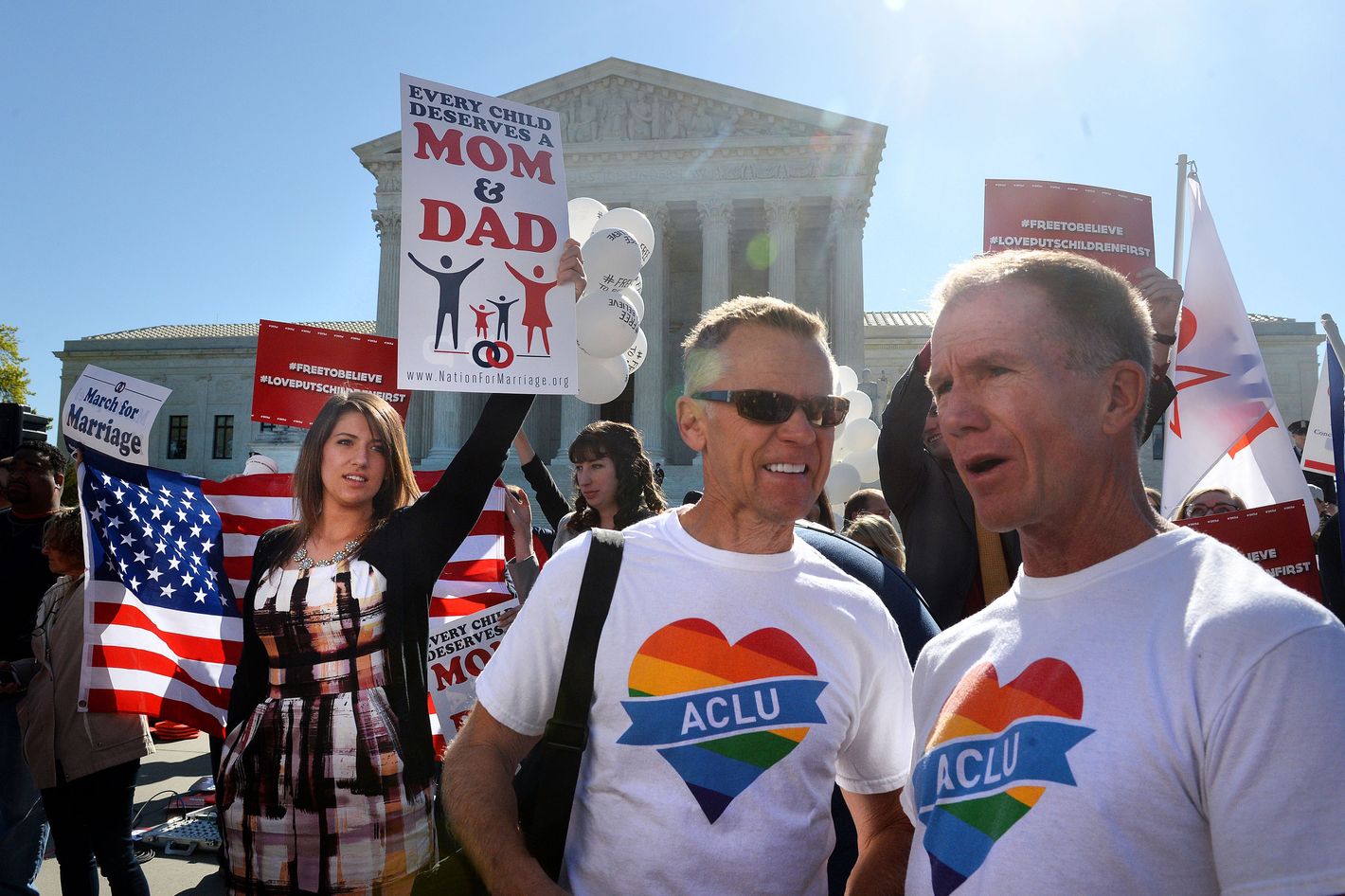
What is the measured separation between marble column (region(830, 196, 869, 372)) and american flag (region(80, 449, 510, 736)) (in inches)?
1037

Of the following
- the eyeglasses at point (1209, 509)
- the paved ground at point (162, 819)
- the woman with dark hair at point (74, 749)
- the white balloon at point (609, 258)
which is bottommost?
the paved ground at point (162, 819)

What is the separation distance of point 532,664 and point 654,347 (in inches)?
1133

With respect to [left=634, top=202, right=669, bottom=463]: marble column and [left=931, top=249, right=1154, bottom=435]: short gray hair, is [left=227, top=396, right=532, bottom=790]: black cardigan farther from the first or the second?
[left=634, top=202, right=669, bottom=463]: marble column

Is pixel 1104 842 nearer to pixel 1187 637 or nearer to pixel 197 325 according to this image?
pixel 1187 637

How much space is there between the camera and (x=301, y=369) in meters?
5.66

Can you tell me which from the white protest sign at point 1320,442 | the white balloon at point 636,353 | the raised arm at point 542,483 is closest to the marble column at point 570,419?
the white balloon at point 636,353

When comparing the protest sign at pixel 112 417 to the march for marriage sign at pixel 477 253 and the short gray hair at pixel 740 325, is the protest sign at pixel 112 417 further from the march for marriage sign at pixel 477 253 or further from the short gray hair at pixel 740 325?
the short gray hair at pixel 740 325

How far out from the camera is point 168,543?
389 cm

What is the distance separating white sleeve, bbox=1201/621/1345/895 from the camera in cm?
93

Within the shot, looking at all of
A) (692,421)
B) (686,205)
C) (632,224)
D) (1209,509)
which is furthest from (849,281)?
(692,421)

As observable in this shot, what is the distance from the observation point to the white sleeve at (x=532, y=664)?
1697 millimetres

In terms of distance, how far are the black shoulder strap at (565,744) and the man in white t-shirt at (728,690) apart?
28 mm

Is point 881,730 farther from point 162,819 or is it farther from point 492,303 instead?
point 162,819

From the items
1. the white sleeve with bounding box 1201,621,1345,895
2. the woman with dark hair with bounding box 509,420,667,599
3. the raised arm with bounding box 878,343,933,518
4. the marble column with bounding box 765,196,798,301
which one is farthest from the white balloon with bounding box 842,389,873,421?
the marble column with bounding box 765,196,798,301
